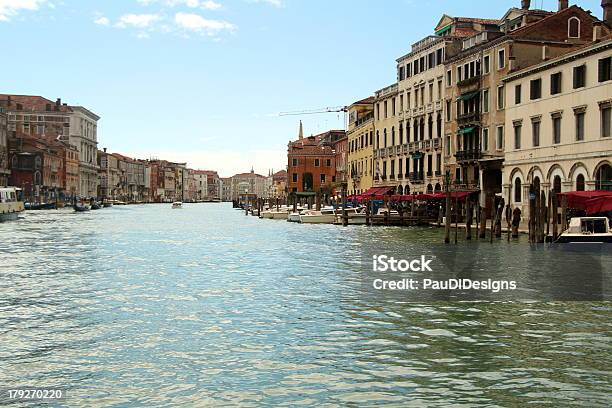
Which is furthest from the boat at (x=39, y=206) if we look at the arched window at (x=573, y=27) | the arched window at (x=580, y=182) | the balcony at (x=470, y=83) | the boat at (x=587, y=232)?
the boat at (x=587, y=232)

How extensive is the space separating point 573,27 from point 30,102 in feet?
329

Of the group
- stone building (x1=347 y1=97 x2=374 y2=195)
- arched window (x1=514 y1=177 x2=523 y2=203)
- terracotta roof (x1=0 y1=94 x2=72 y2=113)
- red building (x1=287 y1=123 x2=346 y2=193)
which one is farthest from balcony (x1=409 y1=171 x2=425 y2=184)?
terracotta roof (x1=0 y1=94 x2=72 y2=113)

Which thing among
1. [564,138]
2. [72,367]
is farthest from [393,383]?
[564,138]

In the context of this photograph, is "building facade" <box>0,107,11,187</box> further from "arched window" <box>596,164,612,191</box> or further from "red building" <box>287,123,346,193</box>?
"arched window" <box>596,164,612,191</box>

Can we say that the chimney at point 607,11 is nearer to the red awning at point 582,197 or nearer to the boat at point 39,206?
the red awning at point 582,197

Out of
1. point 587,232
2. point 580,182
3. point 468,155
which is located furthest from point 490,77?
point 587,232

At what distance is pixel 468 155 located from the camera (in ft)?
151

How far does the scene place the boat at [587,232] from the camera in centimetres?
2489

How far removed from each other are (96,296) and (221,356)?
6402 mm

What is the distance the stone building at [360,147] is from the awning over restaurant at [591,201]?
1573 inches

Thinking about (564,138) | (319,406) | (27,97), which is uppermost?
(27,97)

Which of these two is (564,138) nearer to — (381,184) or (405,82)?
(405,82)

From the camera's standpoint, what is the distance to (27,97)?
4756 inches

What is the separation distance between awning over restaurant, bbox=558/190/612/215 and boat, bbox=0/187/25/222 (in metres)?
39.5
